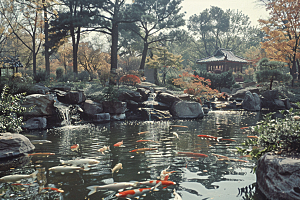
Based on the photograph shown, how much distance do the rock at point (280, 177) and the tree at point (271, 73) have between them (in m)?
20.2

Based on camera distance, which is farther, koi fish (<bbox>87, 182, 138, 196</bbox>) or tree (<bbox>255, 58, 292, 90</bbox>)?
tree (<bbox>255, 58, 292, 90</bbox>)

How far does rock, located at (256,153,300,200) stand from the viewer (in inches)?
117

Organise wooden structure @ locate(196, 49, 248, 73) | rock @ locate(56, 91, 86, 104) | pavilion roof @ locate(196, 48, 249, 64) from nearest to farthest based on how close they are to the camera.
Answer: rock @ locate(56, 91, 86, 104) < pavilion roof @ locate(196, 48, 249, 64) < wooden structure @ locate(196, 49, 248, 73)

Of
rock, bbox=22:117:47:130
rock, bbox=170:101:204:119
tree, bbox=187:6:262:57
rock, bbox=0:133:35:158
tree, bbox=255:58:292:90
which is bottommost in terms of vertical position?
rock, bbox=0:133:35:158

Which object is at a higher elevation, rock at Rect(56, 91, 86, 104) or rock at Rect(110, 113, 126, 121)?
rock at Rect(56, 91, 86, 104)

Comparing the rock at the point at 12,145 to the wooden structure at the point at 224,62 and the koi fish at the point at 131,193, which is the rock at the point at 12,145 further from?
the wooden structure at the point at 224,62

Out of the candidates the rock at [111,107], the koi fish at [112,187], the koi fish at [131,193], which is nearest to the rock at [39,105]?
the rock at [111,107]

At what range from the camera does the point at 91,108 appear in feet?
41.5

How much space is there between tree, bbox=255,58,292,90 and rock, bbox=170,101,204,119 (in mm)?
10927

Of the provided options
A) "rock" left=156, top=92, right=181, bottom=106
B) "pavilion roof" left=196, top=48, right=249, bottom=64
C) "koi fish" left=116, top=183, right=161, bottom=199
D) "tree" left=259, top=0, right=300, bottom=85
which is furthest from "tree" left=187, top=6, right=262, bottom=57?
"koi fish" left=116, top=183, right=161, bottom=199

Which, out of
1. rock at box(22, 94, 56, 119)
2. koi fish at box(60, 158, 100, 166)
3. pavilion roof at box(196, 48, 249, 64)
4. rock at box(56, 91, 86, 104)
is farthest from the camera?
pavilion roof at box(196, 48, 249, 64)

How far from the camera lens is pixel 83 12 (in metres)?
19.7

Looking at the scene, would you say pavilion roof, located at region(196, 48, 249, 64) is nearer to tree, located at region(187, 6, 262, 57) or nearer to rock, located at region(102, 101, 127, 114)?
tree, located at region(187, 6, 262, 57)

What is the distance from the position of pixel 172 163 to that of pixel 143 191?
1.60 metres
